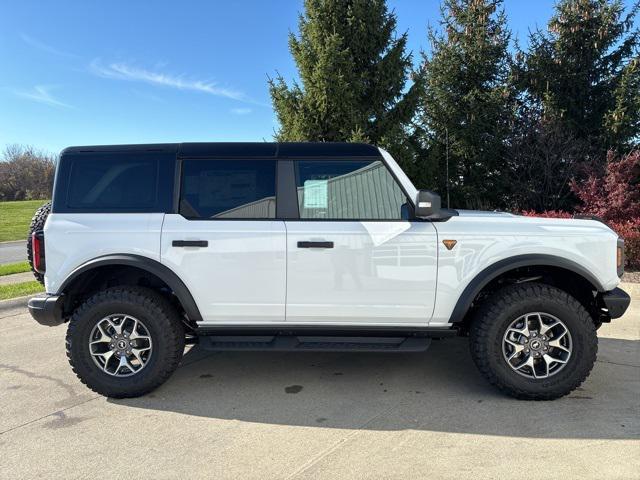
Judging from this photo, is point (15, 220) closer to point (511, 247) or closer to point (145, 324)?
point (145, 324)

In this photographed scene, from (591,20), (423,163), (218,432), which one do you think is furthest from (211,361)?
(591,20)

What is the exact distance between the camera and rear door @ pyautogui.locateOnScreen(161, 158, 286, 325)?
11.5 ft

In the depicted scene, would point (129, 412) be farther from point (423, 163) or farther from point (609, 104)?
point (609, 104)

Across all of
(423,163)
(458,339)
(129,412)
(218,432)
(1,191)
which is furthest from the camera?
(1,191)

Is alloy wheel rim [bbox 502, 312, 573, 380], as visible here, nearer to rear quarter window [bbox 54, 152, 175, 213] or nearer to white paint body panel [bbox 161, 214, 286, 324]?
white paint body panel [bbox 161, 214, 286, 324]

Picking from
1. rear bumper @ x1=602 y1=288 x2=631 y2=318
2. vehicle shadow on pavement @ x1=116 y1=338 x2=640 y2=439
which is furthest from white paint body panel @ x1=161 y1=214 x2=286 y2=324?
rear bumper @ x1=602 y1=288 x2=631 y2=318

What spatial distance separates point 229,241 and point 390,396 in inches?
67.6

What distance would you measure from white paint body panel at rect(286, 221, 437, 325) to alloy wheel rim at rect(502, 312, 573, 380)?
0.66 meters

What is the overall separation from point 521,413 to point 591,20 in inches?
434

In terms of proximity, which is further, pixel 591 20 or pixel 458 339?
pixel 591 20

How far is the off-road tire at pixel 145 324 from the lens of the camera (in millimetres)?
3561

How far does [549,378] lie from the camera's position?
3.43 m

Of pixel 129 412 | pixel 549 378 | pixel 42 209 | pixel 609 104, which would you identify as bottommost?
pixel 129 412

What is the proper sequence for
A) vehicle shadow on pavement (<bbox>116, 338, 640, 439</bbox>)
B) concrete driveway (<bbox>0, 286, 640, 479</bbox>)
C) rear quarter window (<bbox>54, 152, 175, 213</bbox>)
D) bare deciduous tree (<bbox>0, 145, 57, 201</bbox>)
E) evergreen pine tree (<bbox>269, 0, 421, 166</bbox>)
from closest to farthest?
1. concrete driveway (<bbox>0, 286, 640, 479</bbox>)
2. vehicle shadow on pavement (<bbox>116, 338, 640, 439</bbox>)
3. rear quarter window (<bbox>54, 152, 175, 213</bbox>)
4. evergreen pine tree (<bbox>269, 0, 421, 166</bbox>)
5. bare deciduous tree (<bbox>0, 145, 57, 201</bbox>)
